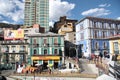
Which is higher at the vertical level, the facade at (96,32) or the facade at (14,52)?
the facade at (96,32)

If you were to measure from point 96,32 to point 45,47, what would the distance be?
7.08 meters

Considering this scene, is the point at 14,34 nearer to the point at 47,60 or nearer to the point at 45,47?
the point at 45,47

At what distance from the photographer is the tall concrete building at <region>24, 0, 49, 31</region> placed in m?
63.6

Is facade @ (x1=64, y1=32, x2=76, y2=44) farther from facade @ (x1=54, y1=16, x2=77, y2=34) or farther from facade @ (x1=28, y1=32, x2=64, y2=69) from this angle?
facade @ (x1=28, y1=32, x2=64, y2=69)

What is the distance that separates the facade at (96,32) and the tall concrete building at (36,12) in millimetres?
35133

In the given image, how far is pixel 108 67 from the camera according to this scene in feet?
51.5

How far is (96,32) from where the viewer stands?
28172 millimetres

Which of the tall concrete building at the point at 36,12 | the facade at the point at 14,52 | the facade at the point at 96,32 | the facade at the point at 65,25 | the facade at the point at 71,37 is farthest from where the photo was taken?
the tall concrete building at the point at 36,12

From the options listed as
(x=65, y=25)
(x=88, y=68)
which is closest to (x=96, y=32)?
(x=88, y=68)

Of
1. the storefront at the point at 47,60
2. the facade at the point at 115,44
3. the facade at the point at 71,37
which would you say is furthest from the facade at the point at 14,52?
the facade at the point at 115,44

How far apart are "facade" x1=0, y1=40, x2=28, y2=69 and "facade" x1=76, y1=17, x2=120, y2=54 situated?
8.09 meters

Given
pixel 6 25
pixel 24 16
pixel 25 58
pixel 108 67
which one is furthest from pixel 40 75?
A: pixel 24 16

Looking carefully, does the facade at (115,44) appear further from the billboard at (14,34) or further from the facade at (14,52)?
the billboard at (14,34)

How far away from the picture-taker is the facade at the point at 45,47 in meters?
26.6
